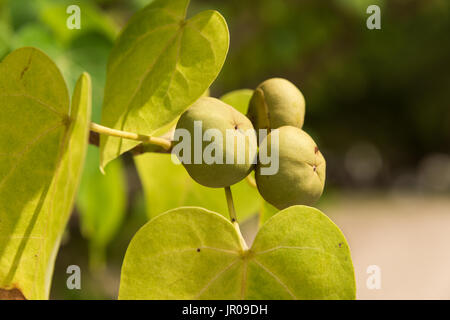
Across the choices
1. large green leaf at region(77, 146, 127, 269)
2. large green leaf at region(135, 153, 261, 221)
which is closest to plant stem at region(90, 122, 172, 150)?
large green leaf at region(135, 153, 261, 221)

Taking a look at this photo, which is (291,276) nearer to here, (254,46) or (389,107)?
(254,46)

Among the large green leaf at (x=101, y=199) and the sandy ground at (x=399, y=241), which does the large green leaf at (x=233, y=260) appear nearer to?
the large green leaf at (x=101, y=199)

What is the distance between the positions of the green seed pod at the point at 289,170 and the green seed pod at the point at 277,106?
5 cm

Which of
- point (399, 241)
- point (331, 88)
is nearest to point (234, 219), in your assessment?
point (399, 241)

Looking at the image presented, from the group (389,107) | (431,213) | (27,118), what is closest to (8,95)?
(27,118)

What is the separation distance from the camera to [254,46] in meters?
2.65

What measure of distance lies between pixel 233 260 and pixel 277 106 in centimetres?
20

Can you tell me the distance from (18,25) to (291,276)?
2.55ft

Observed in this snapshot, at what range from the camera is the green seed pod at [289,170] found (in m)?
0.56

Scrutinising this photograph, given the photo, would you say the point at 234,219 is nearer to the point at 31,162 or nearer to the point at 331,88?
the point at 31,162

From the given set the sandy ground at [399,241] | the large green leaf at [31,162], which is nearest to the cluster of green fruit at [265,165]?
the large green leaf at [31,162]

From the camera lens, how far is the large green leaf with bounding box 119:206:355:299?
0.49 metres

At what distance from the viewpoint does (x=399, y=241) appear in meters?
4.48

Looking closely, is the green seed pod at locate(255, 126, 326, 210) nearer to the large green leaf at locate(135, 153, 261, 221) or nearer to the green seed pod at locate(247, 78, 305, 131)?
the green seed pod at locate(247, 78, 305, 131)
